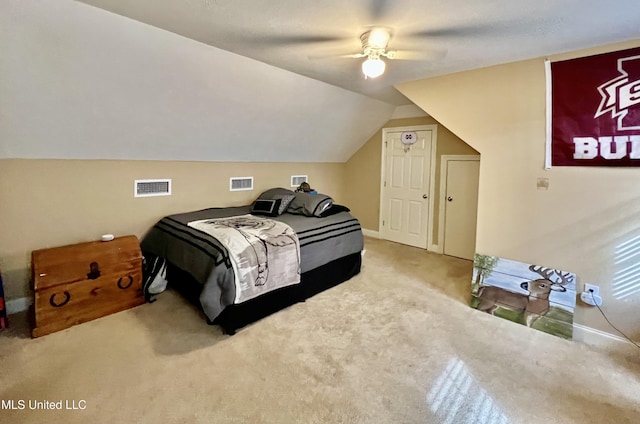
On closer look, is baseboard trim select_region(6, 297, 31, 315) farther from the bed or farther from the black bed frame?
the black bed frame

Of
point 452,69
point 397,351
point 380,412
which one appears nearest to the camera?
point 380,412

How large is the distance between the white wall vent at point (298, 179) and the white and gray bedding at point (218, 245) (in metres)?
1.13

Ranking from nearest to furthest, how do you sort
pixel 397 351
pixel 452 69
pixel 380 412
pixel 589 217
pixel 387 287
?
pixel 380 412, pixel 397 351, pixel 589 217, pixel 452 69, pixel 387 287

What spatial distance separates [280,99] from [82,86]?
6.32 ft

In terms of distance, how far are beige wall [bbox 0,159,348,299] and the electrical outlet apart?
13.4 feet

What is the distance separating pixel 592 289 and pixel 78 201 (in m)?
4.78

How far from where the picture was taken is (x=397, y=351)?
2473 millimetres

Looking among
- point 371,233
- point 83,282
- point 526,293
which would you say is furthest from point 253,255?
point 371,233

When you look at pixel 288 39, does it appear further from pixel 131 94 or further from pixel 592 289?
pixel 592 289

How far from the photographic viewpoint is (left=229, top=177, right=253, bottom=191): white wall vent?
449 centimetres

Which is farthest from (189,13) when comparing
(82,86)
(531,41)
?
(531,41)

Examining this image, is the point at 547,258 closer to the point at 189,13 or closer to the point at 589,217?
the point at 589,217

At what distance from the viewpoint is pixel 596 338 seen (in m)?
2.68

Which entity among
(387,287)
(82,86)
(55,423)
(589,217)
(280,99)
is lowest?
(55,423)
